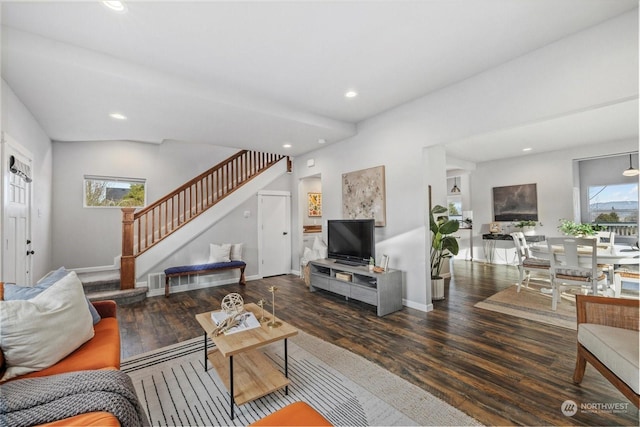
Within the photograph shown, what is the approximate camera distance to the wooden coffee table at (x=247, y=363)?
184cm

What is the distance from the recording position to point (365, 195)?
15.0ft

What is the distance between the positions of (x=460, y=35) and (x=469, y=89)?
0.89 metres

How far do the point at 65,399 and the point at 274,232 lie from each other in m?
5.02

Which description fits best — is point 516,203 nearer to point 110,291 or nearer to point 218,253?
point 218,253

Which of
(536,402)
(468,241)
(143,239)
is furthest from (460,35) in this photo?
(468,241)

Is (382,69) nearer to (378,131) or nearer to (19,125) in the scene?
(378,131)

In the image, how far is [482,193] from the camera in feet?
25.2

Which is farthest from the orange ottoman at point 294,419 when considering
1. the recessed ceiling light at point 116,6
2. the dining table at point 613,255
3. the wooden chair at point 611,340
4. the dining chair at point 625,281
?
the dining chair at point 625,281

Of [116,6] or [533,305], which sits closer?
[116,6]

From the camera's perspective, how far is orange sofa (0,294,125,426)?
1.12 meters

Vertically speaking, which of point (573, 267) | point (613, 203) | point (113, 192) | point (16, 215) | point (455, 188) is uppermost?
point (455, 188)

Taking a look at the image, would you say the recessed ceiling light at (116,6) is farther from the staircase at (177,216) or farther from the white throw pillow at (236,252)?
the white throw pillow at (236,252)

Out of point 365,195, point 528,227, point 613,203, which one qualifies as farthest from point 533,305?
point 613,203

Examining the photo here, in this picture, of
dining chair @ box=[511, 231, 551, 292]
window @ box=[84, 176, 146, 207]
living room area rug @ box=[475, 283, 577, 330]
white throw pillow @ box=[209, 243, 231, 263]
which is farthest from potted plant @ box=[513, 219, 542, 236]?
window @ box=[84, 176, 146, 207]
